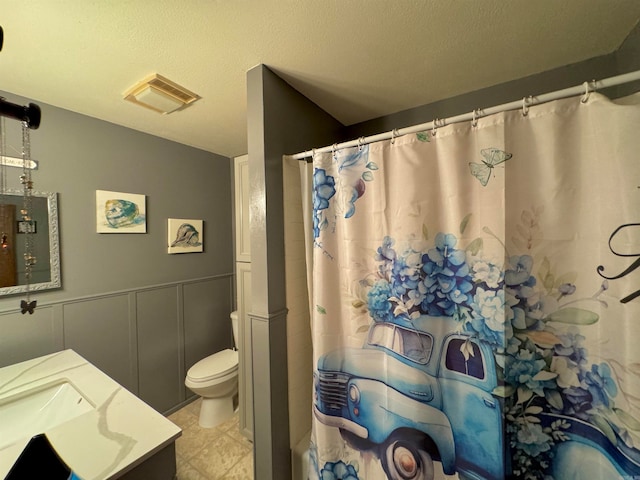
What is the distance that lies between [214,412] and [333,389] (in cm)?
135

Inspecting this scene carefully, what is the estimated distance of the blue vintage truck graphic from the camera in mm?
782

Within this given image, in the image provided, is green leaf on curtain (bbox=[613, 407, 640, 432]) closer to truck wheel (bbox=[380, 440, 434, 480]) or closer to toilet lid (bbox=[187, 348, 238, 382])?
truck wheel (bbox=[380, 440, 434, 480])

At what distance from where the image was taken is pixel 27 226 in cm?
135

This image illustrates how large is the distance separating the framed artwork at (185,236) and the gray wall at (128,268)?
5 centimetres

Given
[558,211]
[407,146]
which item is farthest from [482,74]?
[558,211]

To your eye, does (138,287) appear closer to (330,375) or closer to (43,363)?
(43,363)

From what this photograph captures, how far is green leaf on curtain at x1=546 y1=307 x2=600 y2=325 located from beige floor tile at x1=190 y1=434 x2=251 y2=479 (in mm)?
1960

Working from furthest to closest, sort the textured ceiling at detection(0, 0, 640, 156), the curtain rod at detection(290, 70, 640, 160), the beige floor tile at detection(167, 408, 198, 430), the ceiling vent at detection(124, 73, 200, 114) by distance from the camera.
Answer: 1. the beige floor tile at detection(167, 408, 198, 430)
2. the ceiling vent at detection(124, 73, 200, 114)
3. the textured ceiling at detection(0, 0, 640, 156)
4. the curtain rod at detection(290, 70, 640, 160)

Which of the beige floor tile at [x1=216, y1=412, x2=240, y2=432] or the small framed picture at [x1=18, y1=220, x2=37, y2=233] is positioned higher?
the small framed picture at [x1=18, y1=220, x2=37, y2=233]

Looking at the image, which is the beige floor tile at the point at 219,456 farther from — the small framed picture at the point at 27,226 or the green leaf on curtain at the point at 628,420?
the green leaf on curtain at the point at 628,420

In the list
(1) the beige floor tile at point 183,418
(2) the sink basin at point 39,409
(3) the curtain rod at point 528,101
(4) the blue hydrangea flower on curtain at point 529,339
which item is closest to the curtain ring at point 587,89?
(3) the curtain rod at point 528,101

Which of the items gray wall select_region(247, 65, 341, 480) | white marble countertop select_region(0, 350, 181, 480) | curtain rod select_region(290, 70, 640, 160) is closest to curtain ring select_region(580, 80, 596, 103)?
curtain rod select_region(290, 70, 640, 160)

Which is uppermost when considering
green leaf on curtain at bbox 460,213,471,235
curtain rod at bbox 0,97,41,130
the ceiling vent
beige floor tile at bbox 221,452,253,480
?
the ceiling vent

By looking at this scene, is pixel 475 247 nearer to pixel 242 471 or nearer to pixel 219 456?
pixel 242 471
